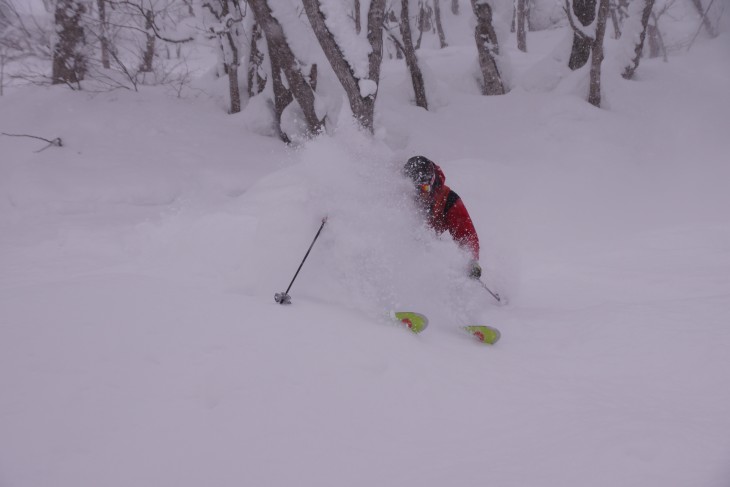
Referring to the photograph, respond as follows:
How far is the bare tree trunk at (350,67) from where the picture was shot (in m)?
5.53

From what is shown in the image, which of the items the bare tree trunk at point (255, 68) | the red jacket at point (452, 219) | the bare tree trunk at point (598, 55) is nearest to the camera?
the red jacket at point (452, 219)

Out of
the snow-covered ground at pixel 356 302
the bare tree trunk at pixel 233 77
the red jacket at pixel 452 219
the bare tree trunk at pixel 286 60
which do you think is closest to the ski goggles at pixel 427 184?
the red jacket at pixel 452 219

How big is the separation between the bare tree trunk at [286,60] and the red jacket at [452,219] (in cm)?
399

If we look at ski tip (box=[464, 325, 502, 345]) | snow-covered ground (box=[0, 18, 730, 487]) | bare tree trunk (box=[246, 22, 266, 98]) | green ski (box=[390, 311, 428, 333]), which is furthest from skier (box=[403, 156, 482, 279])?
bare tree trunk (box=[246, 22, 266, 98])

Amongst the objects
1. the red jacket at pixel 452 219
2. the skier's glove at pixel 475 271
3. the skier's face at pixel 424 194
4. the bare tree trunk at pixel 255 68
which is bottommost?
the skier's glove at pixel 475 271

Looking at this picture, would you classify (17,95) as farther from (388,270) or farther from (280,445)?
(280,445)

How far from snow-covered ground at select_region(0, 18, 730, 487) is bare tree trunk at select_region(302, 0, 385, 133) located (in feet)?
1.72

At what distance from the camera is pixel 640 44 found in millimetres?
9602

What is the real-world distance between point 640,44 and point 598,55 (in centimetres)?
248

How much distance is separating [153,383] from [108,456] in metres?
0.45

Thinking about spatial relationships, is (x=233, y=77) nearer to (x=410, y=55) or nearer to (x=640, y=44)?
(x=410, y=55)

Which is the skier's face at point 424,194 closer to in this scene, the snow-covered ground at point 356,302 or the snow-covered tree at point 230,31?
the snow-covered ground at point 356,302

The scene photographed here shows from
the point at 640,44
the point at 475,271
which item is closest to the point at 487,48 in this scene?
the point at 640,44

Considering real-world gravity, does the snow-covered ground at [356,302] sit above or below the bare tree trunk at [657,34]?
below
